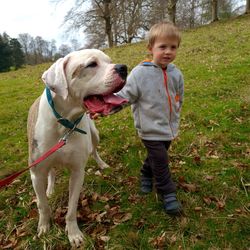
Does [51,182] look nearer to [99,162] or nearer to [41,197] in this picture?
[99,162]

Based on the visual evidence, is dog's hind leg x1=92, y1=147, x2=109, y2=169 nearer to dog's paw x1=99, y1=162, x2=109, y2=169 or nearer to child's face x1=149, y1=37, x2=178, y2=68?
dog's paw x1=99, y1=162, x2=109, y2=169

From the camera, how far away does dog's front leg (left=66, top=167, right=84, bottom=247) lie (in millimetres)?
3277

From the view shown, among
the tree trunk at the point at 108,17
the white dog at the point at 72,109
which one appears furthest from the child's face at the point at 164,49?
the tree trunk at the point at 108,17

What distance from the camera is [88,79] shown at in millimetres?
2709

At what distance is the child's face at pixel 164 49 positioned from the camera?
3352mm

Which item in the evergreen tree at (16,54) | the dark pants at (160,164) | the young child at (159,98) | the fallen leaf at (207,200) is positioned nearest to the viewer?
the young child at (159,98)

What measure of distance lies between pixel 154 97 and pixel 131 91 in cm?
25

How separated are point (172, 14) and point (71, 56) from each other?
21262 millimetres

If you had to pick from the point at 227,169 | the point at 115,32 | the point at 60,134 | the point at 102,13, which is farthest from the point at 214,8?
the point at 60,134

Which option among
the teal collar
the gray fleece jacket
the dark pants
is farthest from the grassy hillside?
the teal collar

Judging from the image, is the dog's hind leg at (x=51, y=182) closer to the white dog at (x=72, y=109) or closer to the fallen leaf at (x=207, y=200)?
the white dog at (x=72, y=109)

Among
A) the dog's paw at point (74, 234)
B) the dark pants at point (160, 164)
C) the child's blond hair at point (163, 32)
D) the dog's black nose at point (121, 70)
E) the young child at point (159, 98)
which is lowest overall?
the dog's paw at point (74, 234)

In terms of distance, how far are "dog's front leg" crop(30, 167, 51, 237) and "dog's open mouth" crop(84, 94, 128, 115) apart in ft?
2.75

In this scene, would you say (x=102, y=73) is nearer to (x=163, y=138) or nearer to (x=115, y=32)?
(x=163, y=138)
